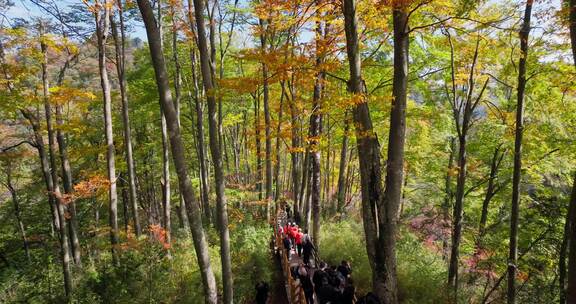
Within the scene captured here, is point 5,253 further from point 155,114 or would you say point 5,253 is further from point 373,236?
point 373,236

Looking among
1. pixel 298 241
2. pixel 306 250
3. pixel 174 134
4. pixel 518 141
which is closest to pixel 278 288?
pixel 298 241

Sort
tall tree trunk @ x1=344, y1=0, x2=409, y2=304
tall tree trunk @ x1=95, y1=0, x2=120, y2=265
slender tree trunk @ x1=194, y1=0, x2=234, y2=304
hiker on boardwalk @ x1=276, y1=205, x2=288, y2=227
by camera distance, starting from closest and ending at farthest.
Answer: tall tree trunk @ x1=344, y1=0, x2=409, y2=304
slender tree trunk @ x1=194, y1=0, x2=234, y2=304
tall tree trunk @ x1=95, y1=0, x2=120, y2=265
hiker on boardwalk @ x1=276, y1=205, x2=288, y2=227

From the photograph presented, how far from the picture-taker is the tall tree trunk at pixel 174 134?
657cm

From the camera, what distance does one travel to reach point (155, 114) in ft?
70.7

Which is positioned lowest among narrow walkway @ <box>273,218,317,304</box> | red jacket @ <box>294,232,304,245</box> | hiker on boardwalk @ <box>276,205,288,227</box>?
hiker on boardwalk @ <box>276,205,288,227</box>

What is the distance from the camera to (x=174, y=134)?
7.01 meters

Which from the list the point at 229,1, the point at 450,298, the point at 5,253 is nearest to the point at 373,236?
the point at 450,298

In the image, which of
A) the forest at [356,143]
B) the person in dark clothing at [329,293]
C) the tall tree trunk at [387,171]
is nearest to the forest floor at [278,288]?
the forest at [356,143]

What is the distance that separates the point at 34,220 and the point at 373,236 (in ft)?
83.1

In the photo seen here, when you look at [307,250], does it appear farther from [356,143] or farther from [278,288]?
[356,143]

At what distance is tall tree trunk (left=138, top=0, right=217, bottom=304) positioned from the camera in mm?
6570

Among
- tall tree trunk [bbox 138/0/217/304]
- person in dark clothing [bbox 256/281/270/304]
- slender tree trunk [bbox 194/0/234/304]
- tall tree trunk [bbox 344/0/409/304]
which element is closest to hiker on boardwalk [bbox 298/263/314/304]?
person in dark clothing [bbox 256/281/270/304]

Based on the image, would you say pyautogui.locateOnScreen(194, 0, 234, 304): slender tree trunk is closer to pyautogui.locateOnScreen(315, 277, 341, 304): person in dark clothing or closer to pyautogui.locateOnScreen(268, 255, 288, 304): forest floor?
pyautogui.locateOnScreen(315, 277, 341, 304): person in dark clothing

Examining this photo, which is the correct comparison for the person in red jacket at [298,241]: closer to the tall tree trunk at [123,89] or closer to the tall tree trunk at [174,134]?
the tall tree trunk at [174,134]
